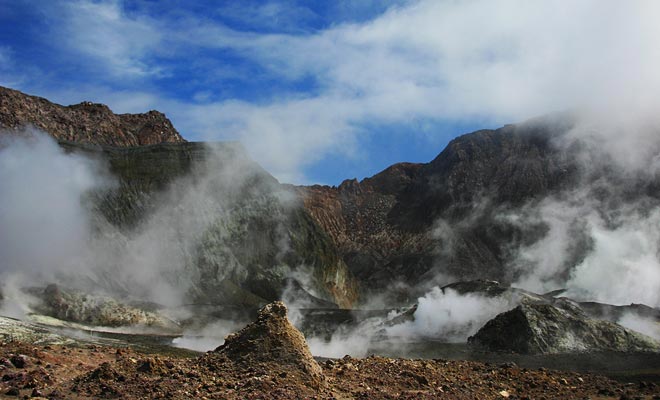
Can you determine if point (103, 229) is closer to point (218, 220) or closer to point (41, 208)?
point (41, 208)

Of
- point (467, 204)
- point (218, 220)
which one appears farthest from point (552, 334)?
point (467, 204)

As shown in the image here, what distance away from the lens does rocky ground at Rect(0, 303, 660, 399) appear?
602 inches

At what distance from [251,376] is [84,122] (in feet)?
358

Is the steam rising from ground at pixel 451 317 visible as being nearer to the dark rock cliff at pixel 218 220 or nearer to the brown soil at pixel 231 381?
the dark rock cliff at pixel 218 220

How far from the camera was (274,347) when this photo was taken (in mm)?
17594

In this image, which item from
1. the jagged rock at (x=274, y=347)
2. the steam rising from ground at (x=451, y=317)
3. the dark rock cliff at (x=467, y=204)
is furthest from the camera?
the dark rock cliff at (x=467, y=204)

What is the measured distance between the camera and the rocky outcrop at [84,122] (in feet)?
324

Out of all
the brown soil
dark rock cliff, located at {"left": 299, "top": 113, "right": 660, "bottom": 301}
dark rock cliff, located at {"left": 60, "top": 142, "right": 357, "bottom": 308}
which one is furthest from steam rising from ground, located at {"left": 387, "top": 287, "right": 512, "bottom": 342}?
dark rock cliff, located at {"left": 299, "top": 113, "right": 660, "bottom": 301}

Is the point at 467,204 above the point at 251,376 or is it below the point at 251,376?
above

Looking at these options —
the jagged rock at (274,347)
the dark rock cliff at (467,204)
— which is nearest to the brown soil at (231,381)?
the jagged rock at (274,347)

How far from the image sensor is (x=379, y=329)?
7138 cm

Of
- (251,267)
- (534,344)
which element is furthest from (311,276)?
(534,344)

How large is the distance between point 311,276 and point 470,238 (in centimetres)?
4823

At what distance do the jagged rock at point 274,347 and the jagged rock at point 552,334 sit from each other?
134 feet
